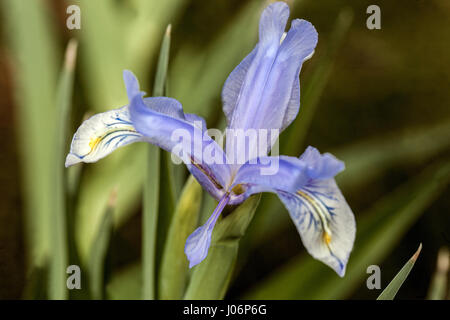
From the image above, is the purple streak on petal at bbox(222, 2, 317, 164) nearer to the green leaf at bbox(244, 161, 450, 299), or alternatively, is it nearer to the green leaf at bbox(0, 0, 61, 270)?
the green leaf at bbox(244, 161, 450, 299)

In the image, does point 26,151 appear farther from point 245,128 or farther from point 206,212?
point 245,128

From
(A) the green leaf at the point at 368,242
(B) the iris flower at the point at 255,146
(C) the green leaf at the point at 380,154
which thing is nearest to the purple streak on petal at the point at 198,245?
(B) the iris flower at the point at 255,146

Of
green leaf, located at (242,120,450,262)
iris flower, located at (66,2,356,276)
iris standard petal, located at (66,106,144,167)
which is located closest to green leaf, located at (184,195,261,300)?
iris flower, located at (66,2,356,276)

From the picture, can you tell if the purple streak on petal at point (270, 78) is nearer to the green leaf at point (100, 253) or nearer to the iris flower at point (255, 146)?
the iris flower at point (255, 146)

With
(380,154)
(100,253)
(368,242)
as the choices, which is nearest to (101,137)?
(100,253)
